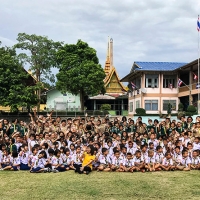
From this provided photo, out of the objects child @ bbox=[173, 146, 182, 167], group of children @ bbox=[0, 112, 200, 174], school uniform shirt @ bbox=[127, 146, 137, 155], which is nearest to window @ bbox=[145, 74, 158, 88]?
group of children @ bbox=[0, 112, 200, 174]

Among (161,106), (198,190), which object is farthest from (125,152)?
(161,106)

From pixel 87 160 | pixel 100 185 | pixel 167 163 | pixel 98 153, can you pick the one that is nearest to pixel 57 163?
pixel 87 160

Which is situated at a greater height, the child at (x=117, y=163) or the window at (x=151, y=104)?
the window at (x=151, y=104)

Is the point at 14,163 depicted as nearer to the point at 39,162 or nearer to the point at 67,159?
the point at 39,162

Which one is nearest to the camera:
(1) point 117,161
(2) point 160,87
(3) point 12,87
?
(1) point 117,161

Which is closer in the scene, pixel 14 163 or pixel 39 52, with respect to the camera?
pixel 14 163

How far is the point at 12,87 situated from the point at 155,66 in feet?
47.7

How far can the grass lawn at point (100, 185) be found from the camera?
5656mm

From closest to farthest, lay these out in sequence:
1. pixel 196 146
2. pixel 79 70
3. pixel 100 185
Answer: pixel 100 185
pixel 196 146
pixel 79 70

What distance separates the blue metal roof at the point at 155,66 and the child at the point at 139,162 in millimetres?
22277

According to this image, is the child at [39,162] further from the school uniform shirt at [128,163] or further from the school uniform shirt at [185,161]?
the school uniform shirt at [185,161]

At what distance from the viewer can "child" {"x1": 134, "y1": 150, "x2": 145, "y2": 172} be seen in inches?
321

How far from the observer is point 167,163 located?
8.36 metres

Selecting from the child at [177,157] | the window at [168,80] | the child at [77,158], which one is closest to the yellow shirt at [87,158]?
the child at [77,158]
